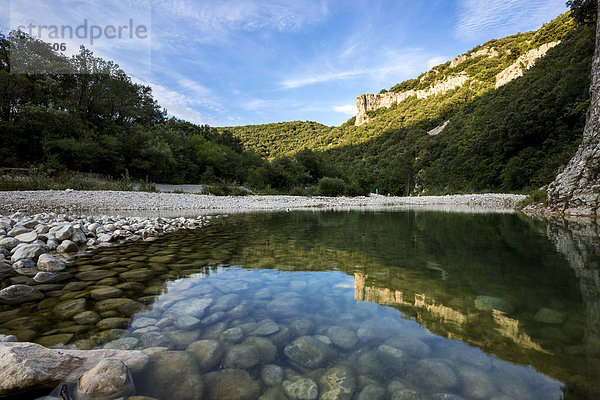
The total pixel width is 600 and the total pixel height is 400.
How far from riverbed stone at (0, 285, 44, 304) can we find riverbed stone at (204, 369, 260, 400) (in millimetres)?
2304

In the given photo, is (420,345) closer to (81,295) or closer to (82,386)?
(82,386)

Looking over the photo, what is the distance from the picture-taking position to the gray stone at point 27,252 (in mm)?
3542

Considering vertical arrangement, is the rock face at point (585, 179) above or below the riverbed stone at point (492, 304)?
above

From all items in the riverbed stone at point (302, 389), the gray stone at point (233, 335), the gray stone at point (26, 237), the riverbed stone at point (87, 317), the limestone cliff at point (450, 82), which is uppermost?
the limestone cliff at point (450, 82)

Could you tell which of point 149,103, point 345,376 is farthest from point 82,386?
point 149,103

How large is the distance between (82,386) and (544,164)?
90.9 ft

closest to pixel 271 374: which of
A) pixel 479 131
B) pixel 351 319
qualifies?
pixel 351 319

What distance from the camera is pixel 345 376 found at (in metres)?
1.34

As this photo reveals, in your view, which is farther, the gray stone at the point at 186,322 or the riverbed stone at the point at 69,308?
the riverbed stone at the point at 69,308

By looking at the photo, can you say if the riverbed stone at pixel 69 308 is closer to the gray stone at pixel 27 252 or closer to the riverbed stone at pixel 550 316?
the gray stone at pixel 27 252

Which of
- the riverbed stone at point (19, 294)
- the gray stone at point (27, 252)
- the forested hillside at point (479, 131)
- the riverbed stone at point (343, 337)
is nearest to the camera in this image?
the riverbed stone at point (343, 337)

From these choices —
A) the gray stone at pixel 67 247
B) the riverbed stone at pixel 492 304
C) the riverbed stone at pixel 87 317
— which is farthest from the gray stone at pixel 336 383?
the gray stone at pixel 67 247

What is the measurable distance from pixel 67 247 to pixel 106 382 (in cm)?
413

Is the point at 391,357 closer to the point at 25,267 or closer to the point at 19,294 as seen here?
the point at 19,294
